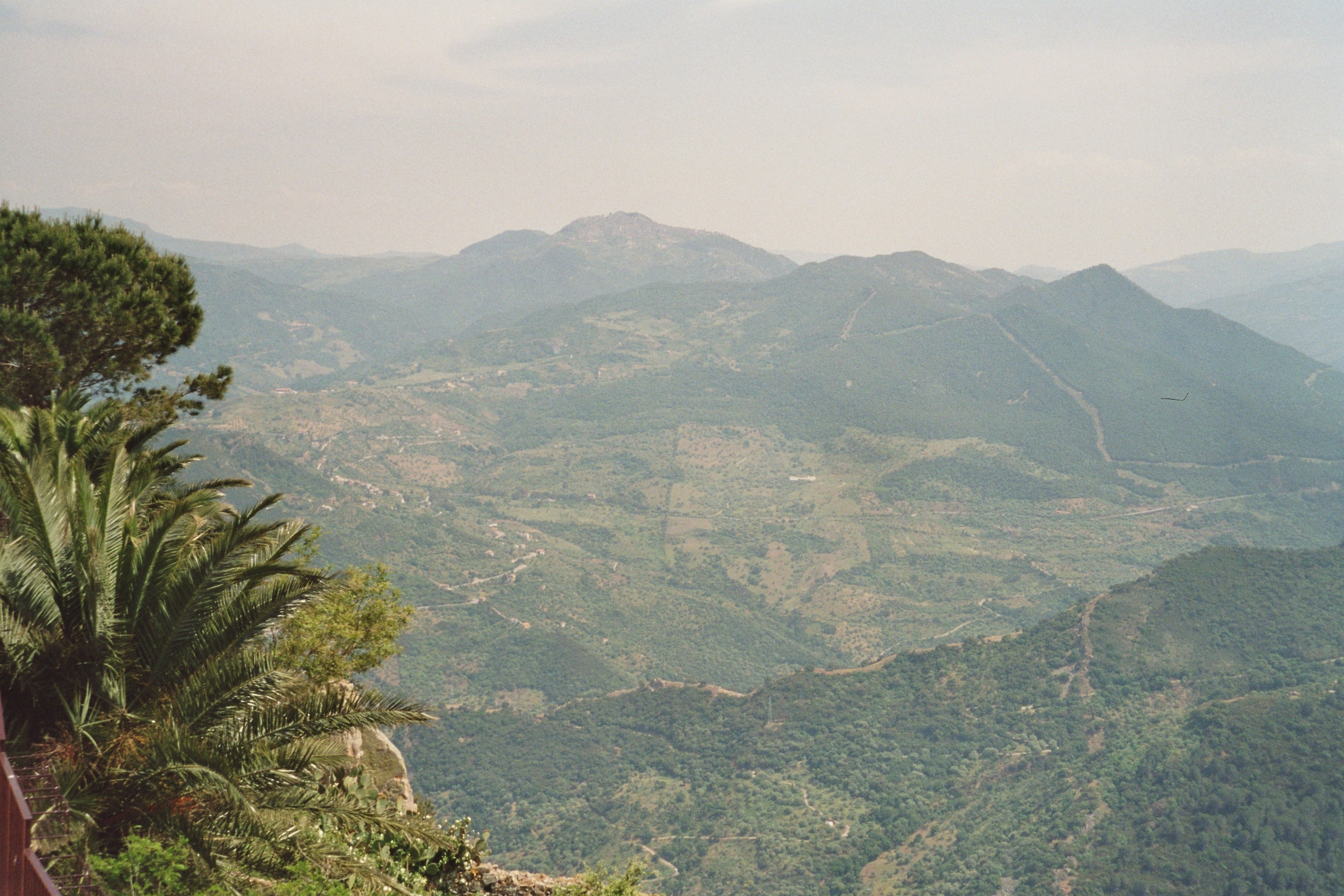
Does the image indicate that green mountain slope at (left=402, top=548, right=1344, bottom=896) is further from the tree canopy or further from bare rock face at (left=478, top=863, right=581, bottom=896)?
the tree canopy

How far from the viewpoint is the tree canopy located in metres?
19.2

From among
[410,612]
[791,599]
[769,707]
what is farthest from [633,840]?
[791,599]

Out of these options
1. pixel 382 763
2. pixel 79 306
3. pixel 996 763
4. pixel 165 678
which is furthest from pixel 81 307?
pixel 996 763

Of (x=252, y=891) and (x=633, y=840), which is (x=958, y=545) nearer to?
(x=633, y=840)

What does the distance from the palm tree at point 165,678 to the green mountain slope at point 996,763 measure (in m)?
55.4

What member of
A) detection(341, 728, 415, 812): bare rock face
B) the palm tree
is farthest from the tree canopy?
the palm tree

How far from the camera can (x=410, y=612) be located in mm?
21422

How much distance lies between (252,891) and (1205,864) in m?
59.0

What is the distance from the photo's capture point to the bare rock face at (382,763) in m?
16.3

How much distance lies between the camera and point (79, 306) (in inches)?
796

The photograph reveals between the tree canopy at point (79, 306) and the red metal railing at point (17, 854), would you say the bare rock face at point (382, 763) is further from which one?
the red metal railing at point (17, 854)

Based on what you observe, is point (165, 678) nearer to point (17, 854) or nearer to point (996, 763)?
point (17, 854)

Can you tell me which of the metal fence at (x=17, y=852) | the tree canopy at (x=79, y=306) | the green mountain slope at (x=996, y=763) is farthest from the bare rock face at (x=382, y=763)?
the green mountain slope at (x=996, y=763)

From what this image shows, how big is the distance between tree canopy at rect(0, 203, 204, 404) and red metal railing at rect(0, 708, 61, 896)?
13.8 metres
